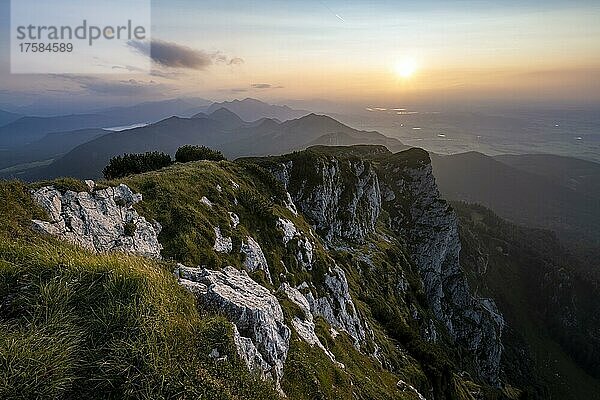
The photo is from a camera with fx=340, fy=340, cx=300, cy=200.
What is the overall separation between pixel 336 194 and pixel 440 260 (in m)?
66.3

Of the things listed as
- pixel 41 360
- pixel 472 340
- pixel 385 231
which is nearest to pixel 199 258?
pixel 41 360

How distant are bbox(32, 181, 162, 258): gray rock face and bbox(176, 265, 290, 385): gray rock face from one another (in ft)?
24.8

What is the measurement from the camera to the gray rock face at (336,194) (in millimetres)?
73375

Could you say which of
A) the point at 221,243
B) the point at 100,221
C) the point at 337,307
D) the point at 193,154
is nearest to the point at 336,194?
the point at 193,154

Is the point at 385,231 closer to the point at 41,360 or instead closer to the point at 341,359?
the point at 341,359

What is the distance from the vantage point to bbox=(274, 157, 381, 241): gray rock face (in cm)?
7338

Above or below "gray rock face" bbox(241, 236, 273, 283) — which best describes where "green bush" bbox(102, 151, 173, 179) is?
above

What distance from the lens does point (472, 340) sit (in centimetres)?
11331

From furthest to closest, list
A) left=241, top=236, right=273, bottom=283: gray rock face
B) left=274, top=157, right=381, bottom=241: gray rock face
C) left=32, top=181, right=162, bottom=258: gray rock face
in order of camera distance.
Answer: left=274, top=157, right=381, bottom=241: gray rock face < left=241, top=236, right=273, bottom=283: gray rock face < left=32, top=181, right=162, bottom=258: gray rock face

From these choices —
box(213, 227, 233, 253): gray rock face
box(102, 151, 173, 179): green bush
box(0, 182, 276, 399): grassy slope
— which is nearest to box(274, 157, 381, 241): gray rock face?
box(102, 151, 173, 179): green bush

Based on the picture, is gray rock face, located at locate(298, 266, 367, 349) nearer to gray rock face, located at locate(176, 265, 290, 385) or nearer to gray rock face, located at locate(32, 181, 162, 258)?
gray rock face, located at locate(32, 181, 162, 258)

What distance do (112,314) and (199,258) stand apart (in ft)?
55.8

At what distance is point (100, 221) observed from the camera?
22328 mm

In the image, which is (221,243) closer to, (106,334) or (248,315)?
(248,315)
